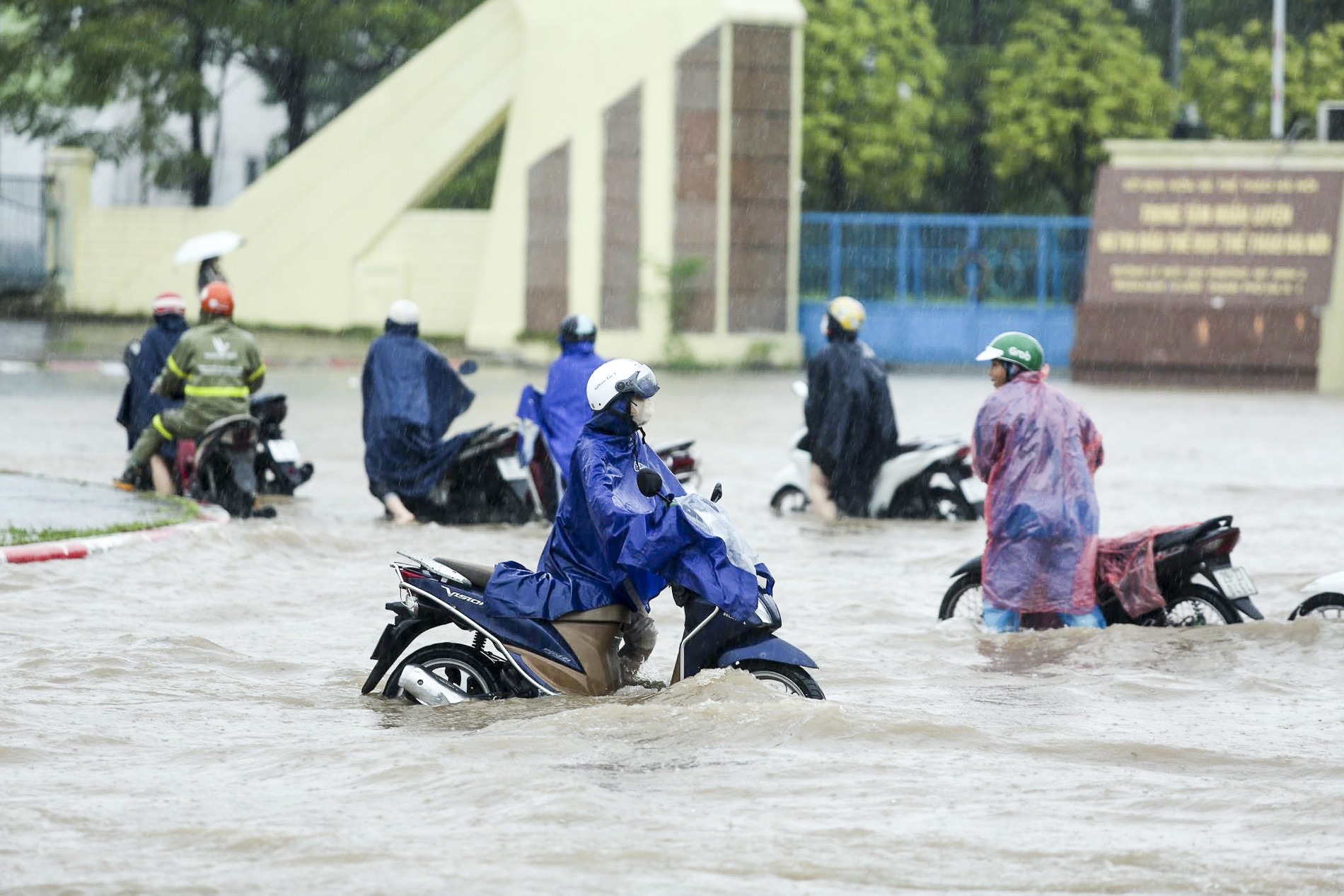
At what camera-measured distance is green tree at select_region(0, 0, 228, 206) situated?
106 feet

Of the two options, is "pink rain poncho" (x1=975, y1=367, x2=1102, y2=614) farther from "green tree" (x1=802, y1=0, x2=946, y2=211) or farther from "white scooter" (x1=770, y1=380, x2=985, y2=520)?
"green tree" (x1=802, y1=0, x2=946, y2=211)

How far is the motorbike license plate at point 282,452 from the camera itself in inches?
575

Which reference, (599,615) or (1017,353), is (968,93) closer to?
(1017,353)

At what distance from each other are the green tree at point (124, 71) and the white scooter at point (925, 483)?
2111 centimetres

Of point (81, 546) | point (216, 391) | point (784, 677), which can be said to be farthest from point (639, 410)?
point (216, 391)

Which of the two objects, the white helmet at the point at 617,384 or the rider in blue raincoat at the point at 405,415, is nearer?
the white helmet at the point at 617,384

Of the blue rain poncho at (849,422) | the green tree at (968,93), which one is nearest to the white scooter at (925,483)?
the blue rain poncho at (849,422)

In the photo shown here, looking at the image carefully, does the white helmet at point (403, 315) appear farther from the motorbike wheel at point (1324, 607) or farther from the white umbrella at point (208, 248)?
the motorbike wheel at point (1324, 607)

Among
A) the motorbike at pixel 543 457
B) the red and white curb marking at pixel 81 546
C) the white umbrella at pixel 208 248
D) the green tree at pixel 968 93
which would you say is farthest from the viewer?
the green tree at pixel 968 93

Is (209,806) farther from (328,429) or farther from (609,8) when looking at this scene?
(609,8)

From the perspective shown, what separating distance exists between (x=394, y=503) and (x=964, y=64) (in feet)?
91.4

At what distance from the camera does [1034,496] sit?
916 cm

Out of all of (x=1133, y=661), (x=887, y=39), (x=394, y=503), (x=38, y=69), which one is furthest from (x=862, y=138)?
(x=1133, y=661)

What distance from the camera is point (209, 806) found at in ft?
21.0
